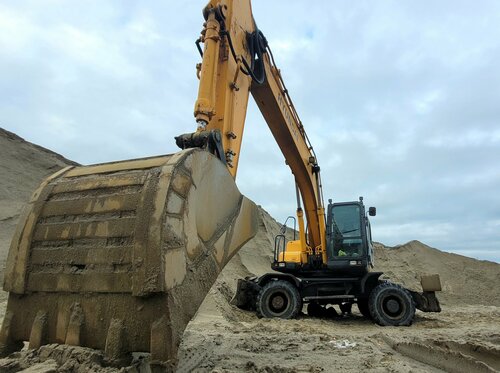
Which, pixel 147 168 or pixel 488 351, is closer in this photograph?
pixel 147 168

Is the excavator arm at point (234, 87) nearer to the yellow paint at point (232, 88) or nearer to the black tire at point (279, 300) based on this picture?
the yellow paint at point (232, 88)

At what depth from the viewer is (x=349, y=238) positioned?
812cm

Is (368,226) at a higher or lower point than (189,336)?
higher

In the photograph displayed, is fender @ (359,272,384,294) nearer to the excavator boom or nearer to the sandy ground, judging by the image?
the sandy ground

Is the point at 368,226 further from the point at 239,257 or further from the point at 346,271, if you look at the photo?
the point at 239,257

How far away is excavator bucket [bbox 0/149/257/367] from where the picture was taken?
2178 mm

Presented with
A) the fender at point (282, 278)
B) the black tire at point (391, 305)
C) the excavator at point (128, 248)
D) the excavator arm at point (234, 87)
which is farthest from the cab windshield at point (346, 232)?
the excavator at point (128, 248)

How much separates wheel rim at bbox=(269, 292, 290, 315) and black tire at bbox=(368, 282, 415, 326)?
1706mm

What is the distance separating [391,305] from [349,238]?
1544 millimetres

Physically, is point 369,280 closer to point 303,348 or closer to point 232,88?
point 303,348

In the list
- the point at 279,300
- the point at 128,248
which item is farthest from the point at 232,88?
the point at 279,300

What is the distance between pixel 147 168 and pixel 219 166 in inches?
23.7

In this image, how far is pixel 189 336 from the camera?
16.6 feet

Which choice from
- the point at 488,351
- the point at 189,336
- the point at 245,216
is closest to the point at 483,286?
the point at 488,351
